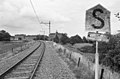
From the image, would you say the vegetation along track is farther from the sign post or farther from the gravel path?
the sign post

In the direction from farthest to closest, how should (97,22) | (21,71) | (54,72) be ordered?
(21,71) → (54,72) → (97,22)

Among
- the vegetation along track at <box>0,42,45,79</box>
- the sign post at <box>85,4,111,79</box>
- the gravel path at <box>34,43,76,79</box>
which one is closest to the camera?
the sign post at <box>85,4,111,79</box>

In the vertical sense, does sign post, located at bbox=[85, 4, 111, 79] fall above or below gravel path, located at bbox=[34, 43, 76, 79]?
above

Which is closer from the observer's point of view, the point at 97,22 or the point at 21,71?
the point at 97,22

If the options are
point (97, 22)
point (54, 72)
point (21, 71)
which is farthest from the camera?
point (21, 71)

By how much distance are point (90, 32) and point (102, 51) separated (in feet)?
20.9

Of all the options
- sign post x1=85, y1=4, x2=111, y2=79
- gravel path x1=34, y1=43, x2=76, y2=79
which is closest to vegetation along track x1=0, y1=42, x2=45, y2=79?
gravel path x1=34, y1=43, x2=76, y2=79

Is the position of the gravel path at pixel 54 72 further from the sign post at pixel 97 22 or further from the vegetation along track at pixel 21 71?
the sign post at pixel 97 22

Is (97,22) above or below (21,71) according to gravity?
above

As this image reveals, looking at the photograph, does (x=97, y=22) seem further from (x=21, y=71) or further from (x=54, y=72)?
(x=21, y=71)

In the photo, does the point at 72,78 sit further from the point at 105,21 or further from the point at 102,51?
the point at 105,21

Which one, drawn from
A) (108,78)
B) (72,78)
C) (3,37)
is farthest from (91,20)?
(3,37)

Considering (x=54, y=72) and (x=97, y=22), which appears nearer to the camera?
(x=97, y=22)

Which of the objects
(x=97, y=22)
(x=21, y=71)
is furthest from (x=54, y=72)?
(x=97, y=22)
